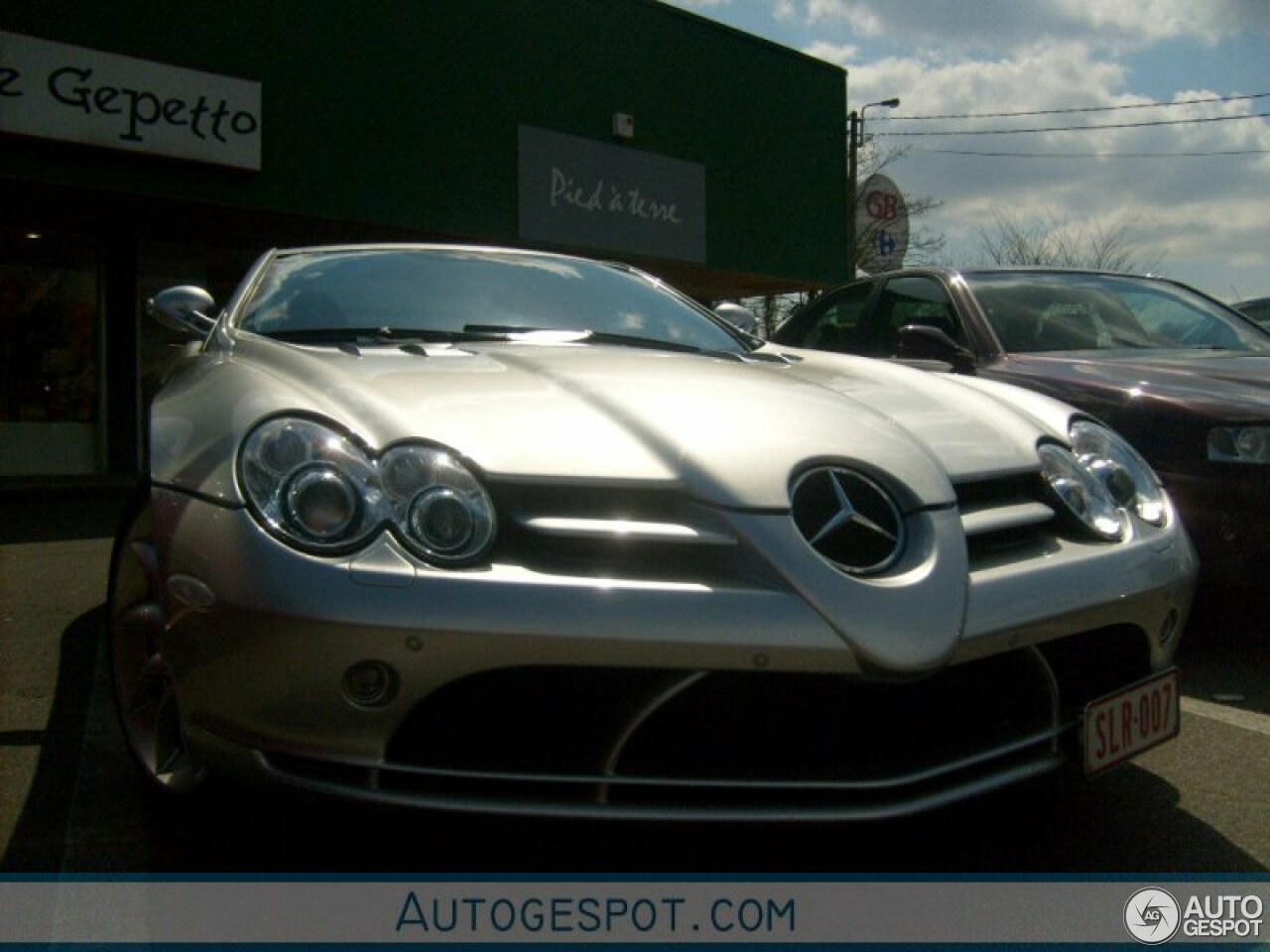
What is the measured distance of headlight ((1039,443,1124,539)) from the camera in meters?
2.47

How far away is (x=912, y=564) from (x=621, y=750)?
57 centimetres

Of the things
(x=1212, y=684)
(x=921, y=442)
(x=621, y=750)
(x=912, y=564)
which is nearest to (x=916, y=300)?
(x=1212, y=684)

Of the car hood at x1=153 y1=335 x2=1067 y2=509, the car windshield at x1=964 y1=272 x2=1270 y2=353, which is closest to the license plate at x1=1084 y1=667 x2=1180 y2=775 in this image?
the car hood at x1=153 y1=335 x2=1067 y2=509

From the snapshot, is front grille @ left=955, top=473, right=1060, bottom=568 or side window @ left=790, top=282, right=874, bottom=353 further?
side window @ left=790, top=282, right=874, bottom=353

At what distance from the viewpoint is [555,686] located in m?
1.94

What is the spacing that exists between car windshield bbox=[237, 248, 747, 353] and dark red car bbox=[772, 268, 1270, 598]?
3.31 ft

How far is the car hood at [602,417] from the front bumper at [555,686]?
174 mm

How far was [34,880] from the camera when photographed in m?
2.21

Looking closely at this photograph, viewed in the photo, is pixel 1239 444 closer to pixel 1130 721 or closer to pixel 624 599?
pixel 1130 721

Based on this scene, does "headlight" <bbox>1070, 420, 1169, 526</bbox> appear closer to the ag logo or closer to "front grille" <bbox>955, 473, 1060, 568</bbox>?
"front grille" <bbox>955, 473, 1060, 568</bbox>

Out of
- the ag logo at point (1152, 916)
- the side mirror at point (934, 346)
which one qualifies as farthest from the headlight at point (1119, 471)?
the side mirror at point (934, 346)

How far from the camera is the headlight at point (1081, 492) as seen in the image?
2467 millimetres

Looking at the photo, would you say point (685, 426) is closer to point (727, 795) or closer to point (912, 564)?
point (912, 564)

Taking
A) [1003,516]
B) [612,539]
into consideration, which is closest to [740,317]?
[1003,516]
